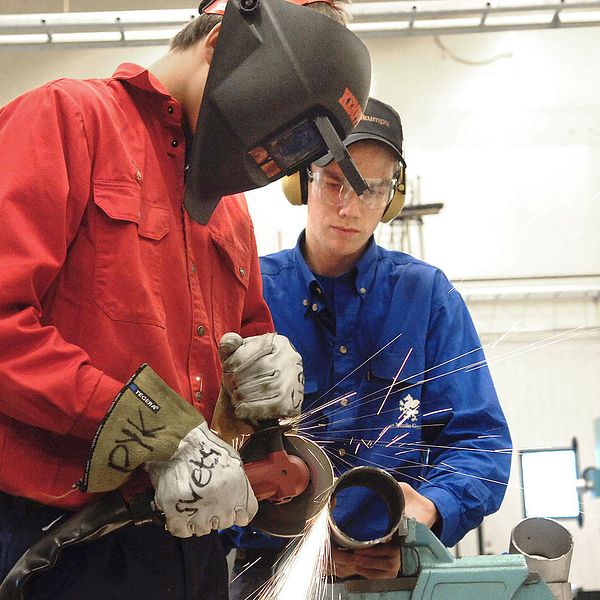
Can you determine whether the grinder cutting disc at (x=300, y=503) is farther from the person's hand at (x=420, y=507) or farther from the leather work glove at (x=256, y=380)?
the person's hand at (x=420, y=507)

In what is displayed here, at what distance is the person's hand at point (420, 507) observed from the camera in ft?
7.17

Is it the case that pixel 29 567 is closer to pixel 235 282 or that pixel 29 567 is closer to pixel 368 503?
pixel 235 282

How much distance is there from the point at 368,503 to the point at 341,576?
76 cm

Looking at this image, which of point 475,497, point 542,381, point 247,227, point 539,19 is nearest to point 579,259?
point 542,381

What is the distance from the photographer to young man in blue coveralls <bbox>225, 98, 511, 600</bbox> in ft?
7.82

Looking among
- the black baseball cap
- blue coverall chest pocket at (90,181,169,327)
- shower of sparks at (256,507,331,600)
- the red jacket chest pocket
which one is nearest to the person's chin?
the black baseball cap

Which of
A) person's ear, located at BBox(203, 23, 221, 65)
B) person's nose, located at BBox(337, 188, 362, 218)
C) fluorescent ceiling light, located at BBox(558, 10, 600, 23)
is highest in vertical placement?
person's ear, located at BBox(203, 23, 221, 65)

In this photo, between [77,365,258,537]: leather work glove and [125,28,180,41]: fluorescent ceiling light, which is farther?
[125,28,180,41]: fluorescent ceiling light

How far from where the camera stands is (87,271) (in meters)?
1.51

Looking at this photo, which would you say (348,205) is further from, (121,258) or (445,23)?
(445,23)

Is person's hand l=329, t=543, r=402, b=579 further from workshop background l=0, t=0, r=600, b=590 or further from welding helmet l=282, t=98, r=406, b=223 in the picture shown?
workshop background l=0, t=0, r=600, b=590

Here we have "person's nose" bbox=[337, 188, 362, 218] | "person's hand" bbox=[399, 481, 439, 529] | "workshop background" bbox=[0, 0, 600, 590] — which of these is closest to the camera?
"person's hand" bbox=[399, 481, 439, 529]

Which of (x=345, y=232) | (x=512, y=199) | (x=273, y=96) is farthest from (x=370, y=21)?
(x=273, y=96)

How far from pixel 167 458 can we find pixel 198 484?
7 centimetres
